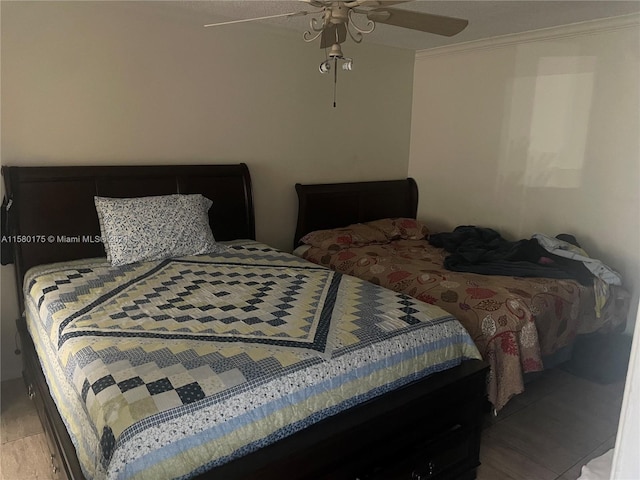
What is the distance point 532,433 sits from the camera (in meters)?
2.51

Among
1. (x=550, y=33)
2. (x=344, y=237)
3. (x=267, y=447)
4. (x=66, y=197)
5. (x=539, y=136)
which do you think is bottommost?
(x=267, y=447)

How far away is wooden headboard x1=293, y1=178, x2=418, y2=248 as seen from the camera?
377 cm

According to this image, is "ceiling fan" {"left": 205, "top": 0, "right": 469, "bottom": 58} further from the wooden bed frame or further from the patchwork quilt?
the wooden bed frame

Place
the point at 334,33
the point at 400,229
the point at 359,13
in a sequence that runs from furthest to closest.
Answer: the point at 400,229 → the point at 334,33 → the point at 359,13

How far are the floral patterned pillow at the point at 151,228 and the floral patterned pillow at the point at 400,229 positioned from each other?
1.45 m

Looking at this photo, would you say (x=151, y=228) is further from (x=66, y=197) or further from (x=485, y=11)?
(x=485, y=11)

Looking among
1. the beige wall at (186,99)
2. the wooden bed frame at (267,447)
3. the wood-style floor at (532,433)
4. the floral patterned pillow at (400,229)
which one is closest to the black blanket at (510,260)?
the floral patterned pillow at (400,229)

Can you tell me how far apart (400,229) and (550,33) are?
Result: 5.72ft

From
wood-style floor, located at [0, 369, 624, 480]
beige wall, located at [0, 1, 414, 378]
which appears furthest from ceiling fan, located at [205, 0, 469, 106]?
wood-style floor, located at [0, 369, 624, 480]

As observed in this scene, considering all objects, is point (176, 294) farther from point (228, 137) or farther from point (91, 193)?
point (228, 137)

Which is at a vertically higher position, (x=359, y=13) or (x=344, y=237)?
(x=359, y=13)

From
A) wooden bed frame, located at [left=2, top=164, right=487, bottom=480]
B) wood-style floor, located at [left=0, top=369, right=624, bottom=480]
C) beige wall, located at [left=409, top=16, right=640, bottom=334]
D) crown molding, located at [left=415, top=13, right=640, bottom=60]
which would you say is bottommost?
wood-style floor, located at [left=0, top=369, right=624, bottom=480]

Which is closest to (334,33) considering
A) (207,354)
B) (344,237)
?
(207,354)

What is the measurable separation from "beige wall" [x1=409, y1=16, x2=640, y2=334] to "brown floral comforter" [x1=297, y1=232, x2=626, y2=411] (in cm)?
67
